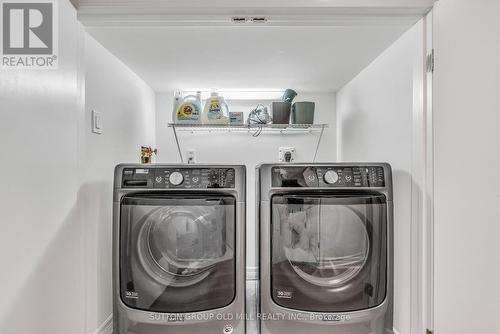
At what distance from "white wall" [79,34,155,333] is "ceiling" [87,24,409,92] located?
0.14 meters

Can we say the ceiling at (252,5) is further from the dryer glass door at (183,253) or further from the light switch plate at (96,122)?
the dryer glass door at (183,253)

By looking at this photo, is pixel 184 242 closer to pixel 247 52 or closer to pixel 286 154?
pixel 247 52

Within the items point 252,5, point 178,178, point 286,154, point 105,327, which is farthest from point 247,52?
point 105,327

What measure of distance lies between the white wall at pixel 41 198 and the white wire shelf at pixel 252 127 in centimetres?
101

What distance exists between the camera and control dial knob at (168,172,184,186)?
58.2 inches

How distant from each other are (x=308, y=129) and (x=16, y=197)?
2.16m

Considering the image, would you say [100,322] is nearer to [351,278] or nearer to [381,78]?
[351,278]

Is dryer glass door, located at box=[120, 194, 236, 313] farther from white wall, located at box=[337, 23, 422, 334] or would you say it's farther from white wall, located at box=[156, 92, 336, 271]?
white wall, located at box=[156, 92, 336, 271]

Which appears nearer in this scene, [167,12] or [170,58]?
[167,12]

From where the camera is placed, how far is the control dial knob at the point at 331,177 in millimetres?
1481

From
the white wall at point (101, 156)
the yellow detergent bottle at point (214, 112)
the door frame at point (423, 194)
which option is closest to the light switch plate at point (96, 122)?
the white wall at point (101, 156)

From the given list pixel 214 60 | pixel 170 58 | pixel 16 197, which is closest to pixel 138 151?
pixel 170 58

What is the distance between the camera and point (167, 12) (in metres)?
1.33

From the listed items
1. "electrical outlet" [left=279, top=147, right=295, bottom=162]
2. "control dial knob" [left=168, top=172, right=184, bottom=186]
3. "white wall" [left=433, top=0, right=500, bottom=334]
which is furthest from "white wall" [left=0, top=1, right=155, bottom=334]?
"white wall" [left=433, top=0, right=500, bottom=334]
